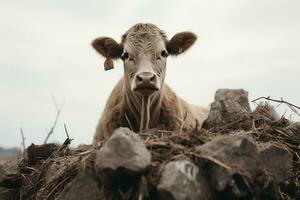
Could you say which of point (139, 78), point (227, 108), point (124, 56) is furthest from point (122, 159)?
point (124, 56)

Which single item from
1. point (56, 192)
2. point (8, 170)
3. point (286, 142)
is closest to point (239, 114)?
point (286, 142)

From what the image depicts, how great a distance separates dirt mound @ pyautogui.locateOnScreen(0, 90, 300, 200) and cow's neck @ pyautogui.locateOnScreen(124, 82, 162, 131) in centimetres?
301

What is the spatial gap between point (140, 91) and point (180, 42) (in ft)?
7.77

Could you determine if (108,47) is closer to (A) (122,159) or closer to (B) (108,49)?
(B) (108,49)

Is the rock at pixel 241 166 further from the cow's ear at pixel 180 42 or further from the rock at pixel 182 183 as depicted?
the cow's ear at pixel 180 42

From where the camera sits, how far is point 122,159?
5109 mm

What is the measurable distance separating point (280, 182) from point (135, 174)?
1.39 m

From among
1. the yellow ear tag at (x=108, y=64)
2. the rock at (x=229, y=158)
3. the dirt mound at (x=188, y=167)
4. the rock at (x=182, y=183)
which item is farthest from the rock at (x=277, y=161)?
the yellow ear tag at (x=108, y=64)

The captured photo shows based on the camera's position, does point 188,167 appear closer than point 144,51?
Yes

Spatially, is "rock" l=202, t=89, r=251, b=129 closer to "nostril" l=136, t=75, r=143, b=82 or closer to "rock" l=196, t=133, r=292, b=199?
"nostril" l=136, t=75, r=143, b=82

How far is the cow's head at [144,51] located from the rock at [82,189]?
2711mm

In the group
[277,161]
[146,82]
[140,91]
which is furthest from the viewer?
[140,91]

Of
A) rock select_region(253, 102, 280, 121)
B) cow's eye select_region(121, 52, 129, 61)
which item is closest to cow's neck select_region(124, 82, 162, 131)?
cow's eye select_region(121, 52, 129, 61)

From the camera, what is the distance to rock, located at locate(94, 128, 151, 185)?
511 cm
